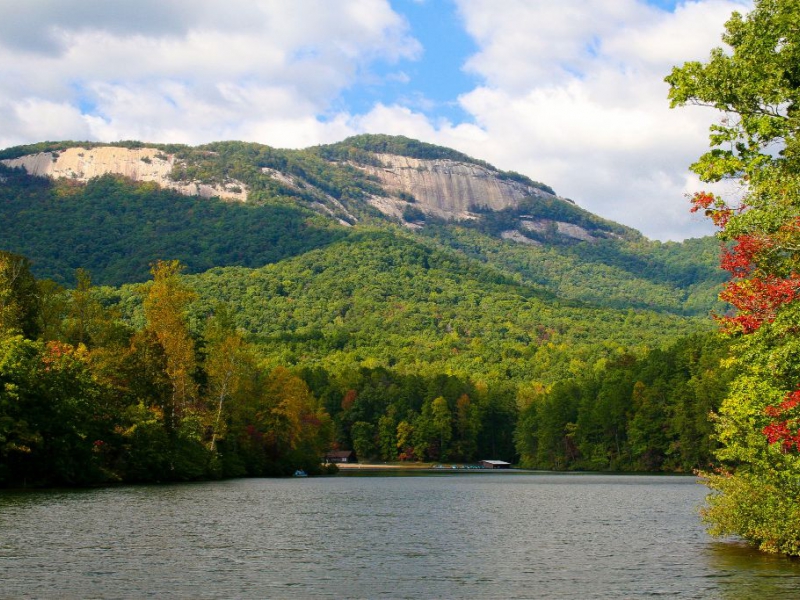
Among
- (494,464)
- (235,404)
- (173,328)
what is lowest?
(494,464)

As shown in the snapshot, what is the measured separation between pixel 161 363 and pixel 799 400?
215 feet

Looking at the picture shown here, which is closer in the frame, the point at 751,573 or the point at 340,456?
the point at 751,573

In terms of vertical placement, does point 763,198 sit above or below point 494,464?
above

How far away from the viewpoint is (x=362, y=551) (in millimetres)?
35312

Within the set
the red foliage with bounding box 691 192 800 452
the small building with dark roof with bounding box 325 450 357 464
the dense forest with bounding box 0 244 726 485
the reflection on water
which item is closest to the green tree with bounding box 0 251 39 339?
the dense forest with bounding box 0 244 726 485

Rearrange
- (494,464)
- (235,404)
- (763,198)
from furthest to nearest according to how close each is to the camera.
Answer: (494,464)
(235,404)
(763,198)

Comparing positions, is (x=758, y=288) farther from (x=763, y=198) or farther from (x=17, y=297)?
(x=17, y=297)

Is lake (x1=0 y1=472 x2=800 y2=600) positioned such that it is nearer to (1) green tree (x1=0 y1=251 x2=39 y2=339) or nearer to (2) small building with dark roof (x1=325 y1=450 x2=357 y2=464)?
(1) green tree (x1=0 y1=251 x2=39 y2=339)

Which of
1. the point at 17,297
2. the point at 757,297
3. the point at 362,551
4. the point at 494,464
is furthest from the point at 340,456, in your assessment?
the point at 757,297

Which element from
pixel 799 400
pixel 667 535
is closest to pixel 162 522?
pixel 667 535

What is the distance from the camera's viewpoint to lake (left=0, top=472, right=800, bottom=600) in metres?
26.3

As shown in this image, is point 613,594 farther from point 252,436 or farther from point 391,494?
point 252,436

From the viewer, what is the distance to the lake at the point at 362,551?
26.3 meters

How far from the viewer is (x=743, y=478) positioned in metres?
32.8
